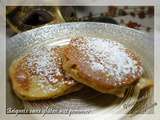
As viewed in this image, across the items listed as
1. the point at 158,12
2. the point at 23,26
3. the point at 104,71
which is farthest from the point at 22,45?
the point at 158,12

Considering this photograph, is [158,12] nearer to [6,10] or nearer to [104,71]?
[104,71]

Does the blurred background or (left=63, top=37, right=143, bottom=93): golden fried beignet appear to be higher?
the blurred background

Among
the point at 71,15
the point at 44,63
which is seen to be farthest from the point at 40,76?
the point at 71,15

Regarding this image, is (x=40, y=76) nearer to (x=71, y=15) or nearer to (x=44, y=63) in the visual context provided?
(x=44, y=63)

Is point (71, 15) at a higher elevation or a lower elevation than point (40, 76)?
higher

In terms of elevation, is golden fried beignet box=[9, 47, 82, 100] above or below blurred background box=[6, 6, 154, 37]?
below
